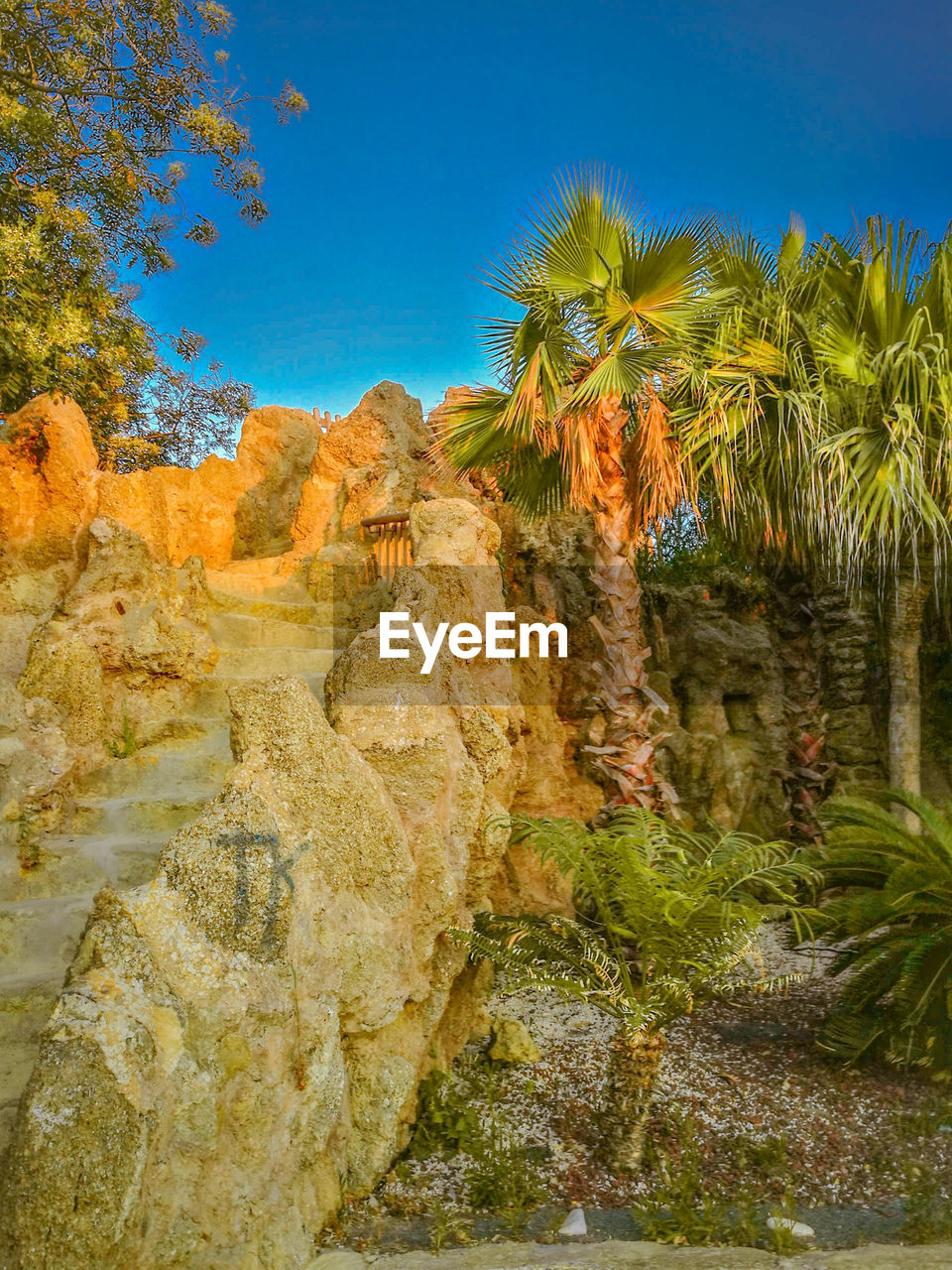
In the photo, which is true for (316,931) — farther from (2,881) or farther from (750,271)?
(750,271)

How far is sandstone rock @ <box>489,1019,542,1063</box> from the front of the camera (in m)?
5.26

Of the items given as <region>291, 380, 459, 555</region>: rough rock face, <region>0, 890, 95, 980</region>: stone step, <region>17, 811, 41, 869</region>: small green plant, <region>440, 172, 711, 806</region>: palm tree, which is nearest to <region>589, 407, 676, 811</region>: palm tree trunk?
<region>440, 172, 711, 806</region>: palm tree

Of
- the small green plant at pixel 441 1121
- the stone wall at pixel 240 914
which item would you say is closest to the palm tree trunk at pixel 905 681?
the stone wall at pixel 240 914

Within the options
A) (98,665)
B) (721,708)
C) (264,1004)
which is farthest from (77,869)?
(721,708)

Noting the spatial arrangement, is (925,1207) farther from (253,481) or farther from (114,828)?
(253,481)

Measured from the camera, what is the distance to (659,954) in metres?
4.23

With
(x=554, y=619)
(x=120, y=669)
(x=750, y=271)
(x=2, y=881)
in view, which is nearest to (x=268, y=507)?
(x=554, y=619)

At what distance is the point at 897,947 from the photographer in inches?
189

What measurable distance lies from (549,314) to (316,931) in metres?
5.01

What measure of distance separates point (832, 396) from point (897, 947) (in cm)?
412

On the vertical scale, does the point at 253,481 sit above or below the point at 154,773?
above

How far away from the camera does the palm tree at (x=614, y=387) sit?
21.6 feet

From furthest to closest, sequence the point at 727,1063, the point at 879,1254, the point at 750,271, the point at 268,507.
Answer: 1. the point at 268,507
2. the point at 750,271
3. the point at 727,1063
4. the point at 879,1254

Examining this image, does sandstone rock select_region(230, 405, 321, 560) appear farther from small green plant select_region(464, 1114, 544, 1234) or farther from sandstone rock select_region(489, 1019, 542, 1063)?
small green plant select_region(464, 1114, 544, 1234)
